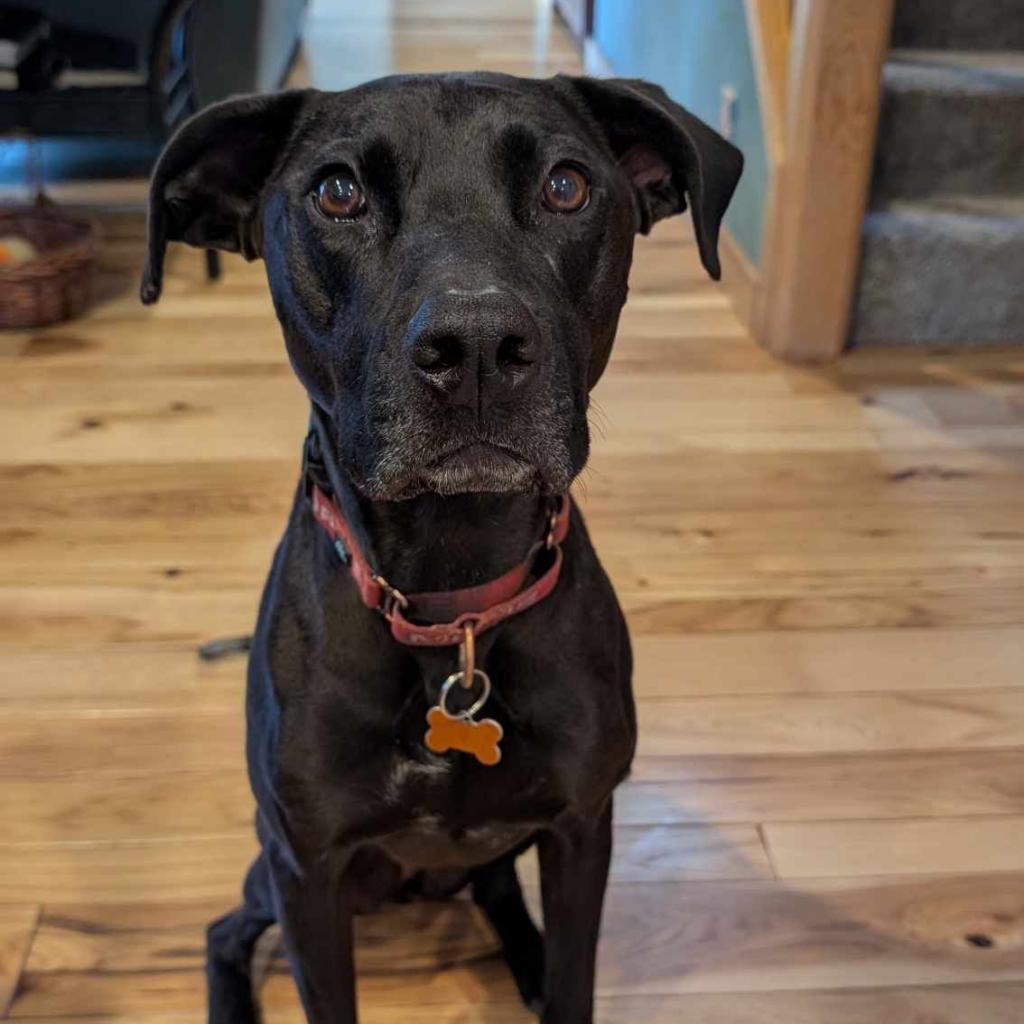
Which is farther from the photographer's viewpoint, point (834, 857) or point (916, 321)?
point (916, 321)

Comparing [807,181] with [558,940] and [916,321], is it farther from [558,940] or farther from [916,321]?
[558,940]

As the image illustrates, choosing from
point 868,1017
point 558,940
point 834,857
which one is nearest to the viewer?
point 558,940

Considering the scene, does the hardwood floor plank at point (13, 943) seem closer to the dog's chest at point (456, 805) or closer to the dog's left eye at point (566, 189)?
the dog's chest at point (456, 805)

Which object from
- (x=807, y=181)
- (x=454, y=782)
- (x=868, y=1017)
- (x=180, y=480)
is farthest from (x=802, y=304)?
(x=454, y=782)

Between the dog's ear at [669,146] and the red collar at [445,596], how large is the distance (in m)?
0.27

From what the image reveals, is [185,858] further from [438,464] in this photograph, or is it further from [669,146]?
[669,146]

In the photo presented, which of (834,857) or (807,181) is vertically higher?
(807,181)

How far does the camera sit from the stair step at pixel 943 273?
8.76 ft

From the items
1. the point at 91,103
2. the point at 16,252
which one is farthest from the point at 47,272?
the point at 91,103

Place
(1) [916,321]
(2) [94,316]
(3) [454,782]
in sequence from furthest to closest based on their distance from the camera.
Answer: (2) [94,316], (1) [916,321], (3) [454,782]

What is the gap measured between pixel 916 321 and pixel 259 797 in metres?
2.03

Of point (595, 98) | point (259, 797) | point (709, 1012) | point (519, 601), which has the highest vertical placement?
point (595, 98)

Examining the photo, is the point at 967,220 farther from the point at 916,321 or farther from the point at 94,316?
the point at 94,316

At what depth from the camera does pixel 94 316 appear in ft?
9.76
